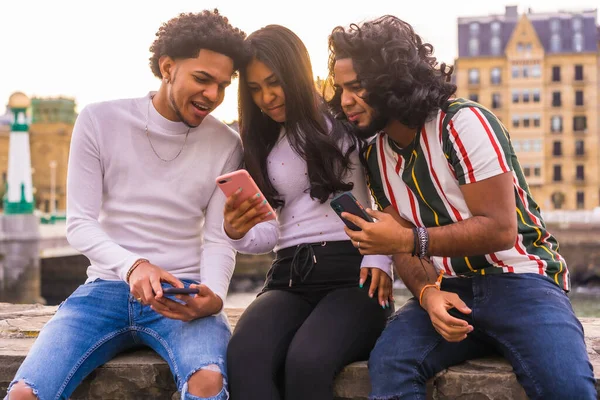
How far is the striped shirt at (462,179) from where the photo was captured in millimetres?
2363

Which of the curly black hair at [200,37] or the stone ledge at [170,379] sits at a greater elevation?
the curly black hair at [200,37]

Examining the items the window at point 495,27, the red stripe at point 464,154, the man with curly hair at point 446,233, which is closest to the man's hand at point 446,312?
the man with curly hair at point 446,233

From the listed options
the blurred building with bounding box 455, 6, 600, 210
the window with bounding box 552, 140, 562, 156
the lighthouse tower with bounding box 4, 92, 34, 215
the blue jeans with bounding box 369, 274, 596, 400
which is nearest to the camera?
the blue jeans with bounding box 369, 274, 596, 400

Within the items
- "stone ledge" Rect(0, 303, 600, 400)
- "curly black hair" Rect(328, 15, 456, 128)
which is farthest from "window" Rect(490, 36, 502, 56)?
"curly black hair" Rect(328, 15, 456, 128)

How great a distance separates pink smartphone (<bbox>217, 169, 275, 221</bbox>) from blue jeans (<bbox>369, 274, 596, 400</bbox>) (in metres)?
0.65

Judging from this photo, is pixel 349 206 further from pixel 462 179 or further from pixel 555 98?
pixel 555 98

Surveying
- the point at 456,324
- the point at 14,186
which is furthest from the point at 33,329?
the point at 14,186

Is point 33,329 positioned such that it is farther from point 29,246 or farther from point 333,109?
point 29,246

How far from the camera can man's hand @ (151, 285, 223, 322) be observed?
2520 mm

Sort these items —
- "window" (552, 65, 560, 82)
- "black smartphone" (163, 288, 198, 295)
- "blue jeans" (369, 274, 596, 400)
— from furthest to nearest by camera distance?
"window" (552, 65, 560, 82), "black smartphone" (163, 288, 198, 295), "blue jeans" (369, 274, 596, 400)

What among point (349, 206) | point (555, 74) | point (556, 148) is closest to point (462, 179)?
point (349, 206)

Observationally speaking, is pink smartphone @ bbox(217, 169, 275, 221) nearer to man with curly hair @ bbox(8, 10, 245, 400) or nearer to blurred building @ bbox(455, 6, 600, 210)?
man with curly hair @ bbox(8, 10, 245, 400)

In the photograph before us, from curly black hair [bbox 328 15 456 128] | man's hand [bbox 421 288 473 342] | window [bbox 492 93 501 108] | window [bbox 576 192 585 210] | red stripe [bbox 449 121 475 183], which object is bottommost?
window [bbox 576 192 585 210]

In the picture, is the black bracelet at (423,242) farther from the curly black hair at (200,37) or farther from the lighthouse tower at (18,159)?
the lighthouse tower at (18,159)
